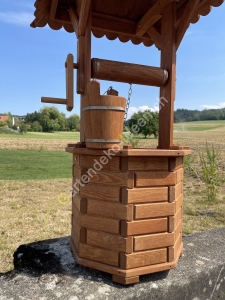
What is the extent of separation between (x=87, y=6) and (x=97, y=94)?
2.48ft

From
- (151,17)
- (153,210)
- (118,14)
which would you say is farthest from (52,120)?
(153,210)

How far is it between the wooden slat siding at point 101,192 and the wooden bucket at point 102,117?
12.1 inches

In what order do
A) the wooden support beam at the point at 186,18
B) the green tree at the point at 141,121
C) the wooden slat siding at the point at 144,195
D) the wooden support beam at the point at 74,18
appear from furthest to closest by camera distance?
the green tree at the point at 141,121, the wooden support beam at the point at 74,18, the wooden support beam at the point at 186,18, the wooden slat siding at the point at 144,195

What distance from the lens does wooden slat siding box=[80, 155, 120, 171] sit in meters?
1.74

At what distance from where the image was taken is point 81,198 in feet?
6.07

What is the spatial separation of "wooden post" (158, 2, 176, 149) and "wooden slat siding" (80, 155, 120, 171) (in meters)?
0.58

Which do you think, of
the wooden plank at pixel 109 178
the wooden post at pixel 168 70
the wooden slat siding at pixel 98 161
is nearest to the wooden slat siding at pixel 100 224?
the wooden plank at pixel 109 178

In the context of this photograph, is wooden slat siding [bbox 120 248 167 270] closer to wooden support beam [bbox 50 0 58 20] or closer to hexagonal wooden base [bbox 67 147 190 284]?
hexagonal wooden base [bbox 67 147 190 284]

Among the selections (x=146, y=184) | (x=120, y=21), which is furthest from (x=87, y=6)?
(x=146, y=184)

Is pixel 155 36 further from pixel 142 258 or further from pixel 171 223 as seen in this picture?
Result: pixel 142 258

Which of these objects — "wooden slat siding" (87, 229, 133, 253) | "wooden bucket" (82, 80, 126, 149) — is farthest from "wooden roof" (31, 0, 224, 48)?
"wooden slat siding" (87, 229, 133, 253)

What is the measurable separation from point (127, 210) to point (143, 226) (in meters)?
0.18

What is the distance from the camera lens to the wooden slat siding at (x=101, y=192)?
5.75ft

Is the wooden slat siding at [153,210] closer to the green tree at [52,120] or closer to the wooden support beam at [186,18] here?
the wooden support beam at [186,18]
